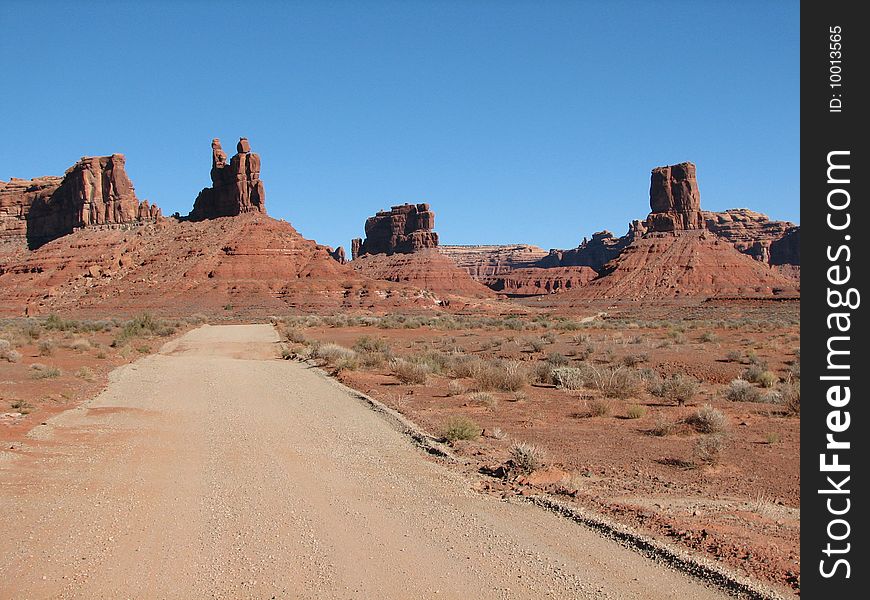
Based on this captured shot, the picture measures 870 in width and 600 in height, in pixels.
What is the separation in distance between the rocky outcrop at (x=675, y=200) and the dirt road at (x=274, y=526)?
4842 inches

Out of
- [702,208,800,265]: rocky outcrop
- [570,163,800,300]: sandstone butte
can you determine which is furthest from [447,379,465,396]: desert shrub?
[702,208,800,265]: rocky outcrop

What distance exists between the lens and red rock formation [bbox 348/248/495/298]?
132500 mm

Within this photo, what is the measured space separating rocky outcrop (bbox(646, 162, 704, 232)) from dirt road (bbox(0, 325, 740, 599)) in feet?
404

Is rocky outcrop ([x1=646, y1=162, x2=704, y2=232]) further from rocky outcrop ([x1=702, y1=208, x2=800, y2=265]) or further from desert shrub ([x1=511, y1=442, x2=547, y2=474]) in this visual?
desert shrub ([x1=511, y1=442, x2=547, y2=474])

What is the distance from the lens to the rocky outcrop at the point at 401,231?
158 metres

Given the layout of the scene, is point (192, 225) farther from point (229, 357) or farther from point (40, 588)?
point (40, 588)

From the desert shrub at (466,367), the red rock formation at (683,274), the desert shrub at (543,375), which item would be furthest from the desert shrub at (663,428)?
the red rock formation at (683,274)

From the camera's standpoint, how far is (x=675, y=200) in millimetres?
126250

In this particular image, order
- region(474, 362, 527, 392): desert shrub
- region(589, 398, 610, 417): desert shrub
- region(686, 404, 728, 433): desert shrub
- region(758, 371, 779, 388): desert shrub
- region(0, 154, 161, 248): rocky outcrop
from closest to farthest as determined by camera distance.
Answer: region(686, 404, 728, 433): desert shrub → region(589, 398, 610, 417): desert shrub → region(474, 362, 527, 392): desert shrub → region(758, 371, 779, 388): desert shrub → region(0, 154, 161, 248): rocky outcrop

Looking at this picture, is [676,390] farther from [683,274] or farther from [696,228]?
[696,228]

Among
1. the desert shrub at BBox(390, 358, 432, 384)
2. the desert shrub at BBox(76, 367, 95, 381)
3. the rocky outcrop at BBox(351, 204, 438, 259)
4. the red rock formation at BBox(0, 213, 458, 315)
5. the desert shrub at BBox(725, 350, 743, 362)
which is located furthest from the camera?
the rocky outcrop at BBox(351, 204, 438, 259)

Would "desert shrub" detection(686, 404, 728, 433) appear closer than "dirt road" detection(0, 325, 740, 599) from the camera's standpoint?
No

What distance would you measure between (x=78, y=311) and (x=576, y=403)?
2911 inches
